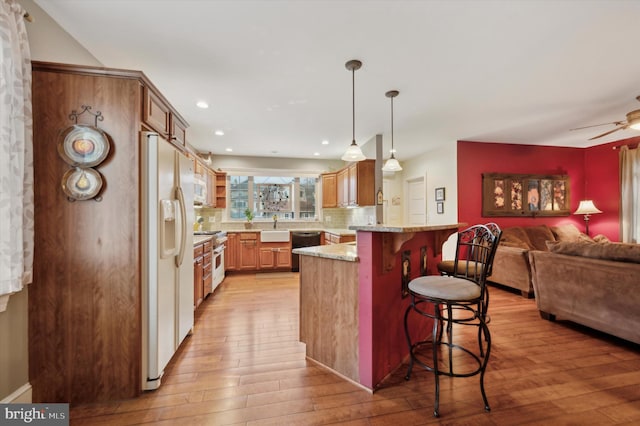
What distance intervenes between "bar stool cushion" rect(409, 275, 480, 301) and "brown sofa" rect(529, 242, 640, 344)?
5.84 ft

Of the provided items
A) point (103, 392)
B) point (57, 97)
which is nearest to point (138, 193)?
point (57, 97)

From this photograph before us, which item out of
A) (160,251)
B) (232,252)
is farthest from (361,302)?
(232,252)

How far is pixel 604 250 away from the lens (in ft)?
7.94

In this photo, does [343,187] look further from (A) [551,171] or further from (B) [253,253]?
(A) [551,171]

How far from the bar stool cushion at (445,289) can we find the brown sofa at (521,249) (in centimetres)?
278

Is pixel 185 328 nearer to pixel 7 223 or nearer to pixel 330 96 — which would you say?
pixel 7 223

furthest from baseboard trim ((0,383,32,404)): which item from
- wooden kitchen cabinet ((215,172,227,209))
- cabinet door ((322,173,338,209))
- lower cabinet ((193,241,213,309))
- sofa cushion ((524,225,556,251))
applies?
sofa cushion ((524,225,556,251))

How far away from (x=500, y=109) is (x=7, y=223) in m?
4.71

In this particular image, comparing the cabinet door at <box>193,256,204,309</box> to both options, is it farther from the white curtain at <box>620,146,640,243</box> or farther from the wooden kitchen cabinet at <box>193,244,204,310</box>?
the white curtain at <box>620,146,640,243</box>

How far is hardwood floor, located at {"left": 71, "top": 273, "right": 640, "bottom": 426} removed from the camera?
5.02 ft

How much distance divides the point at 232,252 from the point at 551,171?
6.80 m

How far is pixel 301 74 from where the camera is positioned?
246cm

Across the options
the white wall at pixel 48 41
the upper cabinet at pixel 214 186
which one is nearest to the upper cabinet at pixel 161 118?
the white wall at pixel 48 41

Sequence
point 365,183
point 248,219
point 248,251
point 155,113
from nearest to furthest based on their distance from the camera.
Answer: point 155,113 < point 365,183 < point 248,251 < point 248,219
